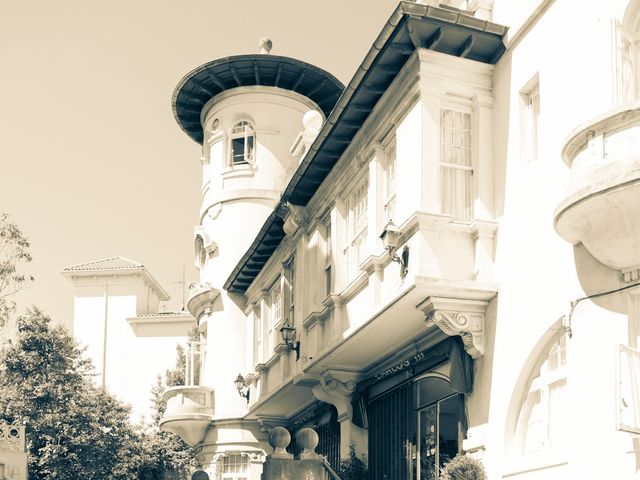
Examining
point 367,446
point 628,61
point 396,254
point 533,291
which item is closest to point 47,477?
point 367,446

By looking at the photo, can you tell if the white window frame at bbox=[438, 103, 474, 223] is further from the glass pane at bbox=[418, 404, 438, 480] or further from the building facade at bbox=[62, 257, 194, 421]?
the building facade at bbox=[62, 257, 194, 421]

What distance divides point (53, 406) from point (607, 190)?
73.2ft

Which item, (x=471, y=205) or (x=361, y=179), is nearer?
(x=471, y=205)

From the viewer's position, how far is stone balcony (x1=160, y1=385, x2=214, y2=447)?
2984 centimetres

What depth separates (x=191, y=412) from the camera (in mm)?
29844

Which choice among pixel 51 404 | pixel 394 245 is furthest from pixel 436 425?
pixel 51 404

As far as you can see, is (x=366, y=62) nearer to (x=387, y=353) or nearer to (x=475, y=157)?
(x=475, y=157)

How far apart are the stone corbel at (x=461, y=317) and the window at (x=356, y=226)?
3668mm

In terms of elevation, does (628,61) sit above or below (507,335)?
above

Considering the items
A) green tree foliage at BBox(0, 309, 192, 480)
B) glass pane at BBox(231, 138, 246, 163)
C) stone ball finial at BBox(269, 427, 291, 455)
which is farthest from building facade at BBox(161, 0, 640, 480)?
green tree foliage at BBox(0, 309, 192, 480)

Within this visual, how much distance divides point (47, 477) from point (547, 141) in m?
21.2

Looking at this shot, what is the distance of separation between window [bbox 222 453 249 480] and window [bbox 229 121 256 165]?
28.6 feet

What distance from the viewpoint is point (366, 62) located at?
15766mm

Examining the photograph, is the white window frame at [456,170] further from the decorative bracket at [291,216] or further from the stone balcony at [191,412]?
the stone balcony at [191,412]
